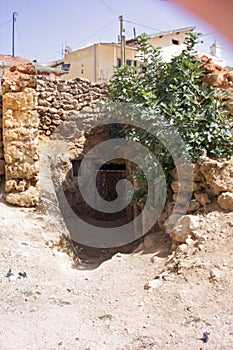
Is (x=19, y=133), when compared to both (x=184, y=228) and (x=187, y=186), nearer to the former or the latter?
(x=187, y=186)

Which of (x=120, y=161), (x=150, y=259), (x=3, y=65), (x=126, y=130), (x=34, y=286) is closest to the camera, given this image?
(x=34, y=286)

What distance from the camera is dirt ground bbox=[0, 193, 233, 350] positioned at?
9.09 ft

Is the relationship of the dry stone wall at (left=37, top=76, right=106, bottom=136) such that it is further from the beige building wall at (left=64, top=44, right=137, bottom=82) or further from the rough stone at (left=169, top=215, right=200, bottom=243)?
the beige building wall at (left=64, top=44, right=137, bottom=82)

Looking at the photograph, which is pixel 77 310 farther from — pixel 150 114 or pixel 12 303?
pixel 150 114

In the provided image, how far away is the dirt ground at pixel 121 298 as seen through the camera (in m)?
2.77

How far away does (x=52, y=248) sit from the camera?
4.97 meters

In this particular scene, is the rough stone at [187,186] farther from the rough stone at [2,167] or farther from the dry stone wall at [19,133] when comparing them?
the rough stone at [2,167]

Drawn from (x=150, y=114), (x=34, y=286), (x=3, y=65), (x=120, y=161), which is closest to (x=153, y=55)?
(x=150, y=114)

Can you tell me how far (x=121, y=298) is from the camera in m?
3.47

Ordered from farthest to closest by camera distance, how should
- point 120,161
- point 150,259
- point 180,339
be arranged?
point 120,161, point 150,259, point 180,339

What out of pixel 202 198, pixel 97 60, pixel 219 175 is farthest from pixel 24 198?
pixel 97 60

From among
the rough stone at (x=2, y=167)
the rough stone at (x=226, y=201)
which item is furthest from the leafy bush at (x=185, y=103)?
the rough stone at (x=2, y=167)

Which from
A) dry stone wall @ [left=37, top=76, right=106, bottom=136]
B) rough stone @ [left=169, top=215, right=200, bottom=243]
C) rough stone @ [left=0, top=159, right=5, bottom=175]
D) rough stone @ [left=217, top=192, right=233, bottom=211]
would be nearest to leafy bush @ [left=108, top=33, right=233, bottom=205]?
rough stone @ [left=217, top=192, right=233, bottom=211]

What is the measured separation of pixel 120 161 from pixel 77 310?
15.0ft
